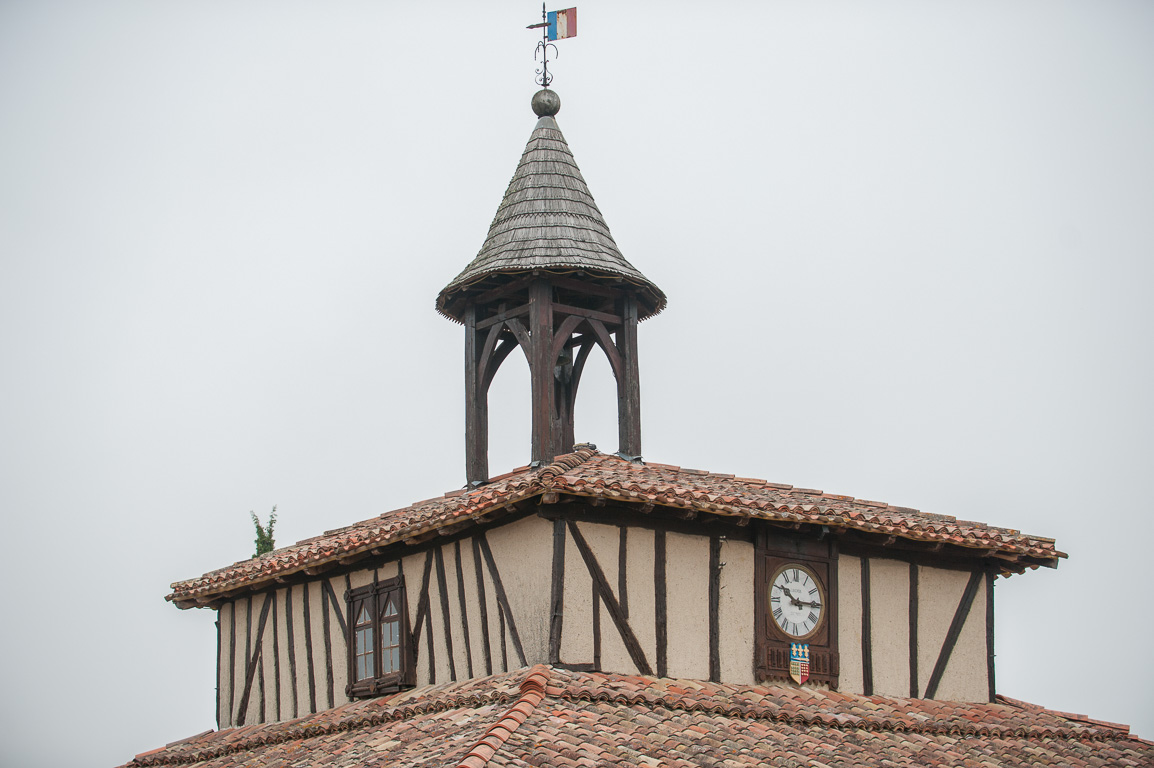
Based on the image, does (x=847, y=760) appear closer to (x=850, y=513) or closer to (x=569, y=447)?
(x=850, y=513)

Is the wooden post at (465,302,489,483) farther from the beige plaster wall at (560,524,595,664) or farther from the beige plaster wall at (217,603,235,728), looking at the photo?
the beige plaster wall at (217,603,235,728)

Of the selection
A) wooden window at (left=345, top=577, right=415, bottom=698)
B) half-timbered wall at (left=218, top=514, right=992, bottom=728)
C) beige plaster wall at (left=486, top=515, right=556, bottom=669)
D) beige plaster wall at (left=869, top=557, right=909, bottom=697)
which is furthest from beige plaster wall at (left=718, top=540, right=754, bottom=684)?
wooden window at (left=345, top=577, right=415, bottom=698)

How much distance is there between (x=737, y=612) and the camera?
64.0 ft

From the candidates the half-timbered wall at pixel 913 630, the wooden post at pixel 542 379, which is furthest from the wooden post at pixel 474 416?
the half-timbered wall at pixel 913 630

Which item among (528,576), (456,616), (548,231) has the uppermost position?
Result: (548,231)

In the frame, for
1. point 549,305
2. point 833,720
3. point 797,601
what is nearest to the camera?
point 833,720

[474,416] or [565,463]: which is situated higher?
[474,416]

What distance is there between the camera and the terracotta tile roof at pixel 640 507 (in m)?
18.6

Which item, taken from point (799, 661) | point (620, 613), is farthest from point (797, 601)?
point (620, 613)

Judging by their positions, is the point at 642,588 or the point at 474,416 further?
the point at 474,416

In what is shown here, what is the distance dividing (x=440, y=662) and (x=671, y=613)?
320 cm

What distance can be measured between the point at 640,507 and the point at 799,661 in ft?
9.67

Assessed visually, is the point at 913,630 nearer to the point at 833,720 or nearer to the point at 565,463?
the point at 833,720

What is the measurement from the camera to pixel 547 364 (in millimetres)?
22078
